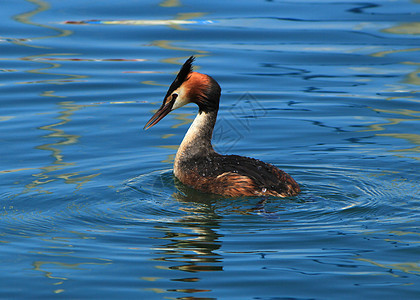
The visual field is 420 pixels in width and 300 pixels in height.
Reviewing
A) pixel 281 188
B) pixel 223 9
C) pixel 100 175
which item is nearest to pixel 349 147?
pixel 281 188

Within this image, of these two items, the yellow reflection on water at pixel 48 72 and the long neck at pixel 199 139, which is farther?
the yellow reflection on water at pixel 48 72

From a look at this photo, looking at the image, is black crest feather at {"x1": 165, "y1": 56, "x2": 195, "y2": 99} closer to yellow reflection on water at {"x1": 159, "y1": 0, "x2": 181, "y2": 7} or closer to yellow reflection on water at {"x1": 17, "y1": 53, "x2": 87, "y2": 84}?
yellow reflection on water at {"x1": 17, "y1": 53, "x2": 87, "y2": 84}

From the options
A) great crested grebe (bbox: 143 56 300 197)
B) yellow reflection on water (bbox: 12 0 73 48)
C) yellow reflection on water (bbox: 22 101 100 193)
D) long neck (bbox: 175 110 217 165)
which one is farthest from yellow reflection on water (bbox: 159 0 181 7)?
long neck (bbox: 175 110 217 165)

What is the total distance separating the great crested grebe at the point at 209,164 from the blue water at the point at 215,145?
146 mm

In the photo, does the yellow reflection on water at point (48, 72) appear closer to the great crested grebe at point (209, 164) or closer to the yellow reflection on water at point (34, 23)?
the yellow reflection on water at point (34, 23)

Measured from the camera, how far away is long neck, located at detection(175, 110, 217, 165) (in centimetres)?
860

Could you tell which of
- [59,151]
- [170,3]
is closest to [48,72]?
[59,151]

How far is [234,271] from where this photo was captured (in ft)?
20.0

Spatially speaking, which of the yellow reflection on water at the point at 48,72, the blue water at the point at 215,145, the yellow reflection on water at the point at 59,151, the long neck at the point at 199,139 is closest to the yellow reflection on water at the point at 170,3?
the blue water at the point at 215,145

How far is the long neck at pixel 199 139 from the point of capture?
8.60 metres

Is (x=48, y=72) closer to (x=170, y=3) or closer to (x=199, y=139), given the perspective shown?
(x=170, y=3)

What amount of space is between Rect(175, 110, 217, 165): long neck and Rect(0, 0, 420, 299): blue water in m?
0.33

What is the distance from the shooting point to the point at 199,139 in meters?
8.66

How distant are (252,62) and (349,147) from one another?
4787mm
